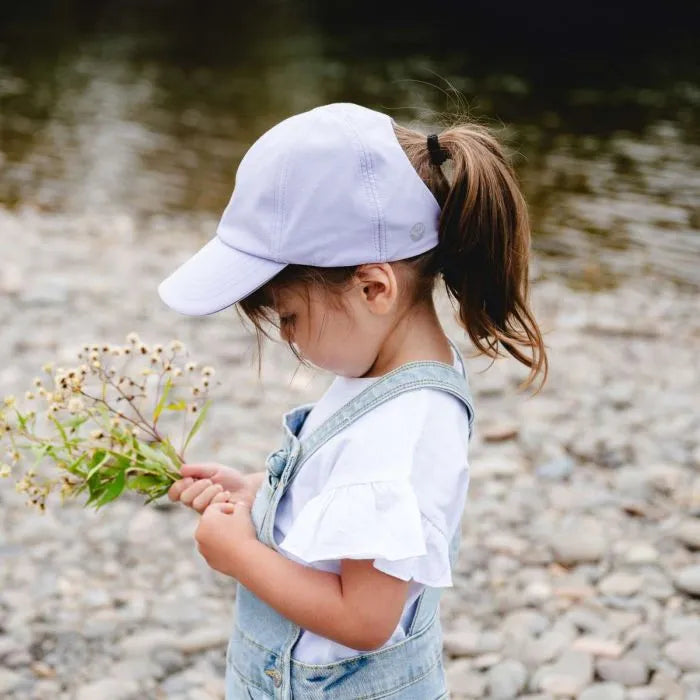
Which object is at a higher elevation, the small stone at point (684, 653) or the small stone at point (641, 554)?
the small stone at point (684, 653)

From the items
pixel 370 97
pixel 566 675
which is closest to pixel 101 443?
pixel 566 675

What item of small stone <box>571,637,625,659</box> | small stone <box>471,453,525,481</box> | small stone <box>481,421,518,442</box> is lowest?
small stone <box>481,421,518,442</box>

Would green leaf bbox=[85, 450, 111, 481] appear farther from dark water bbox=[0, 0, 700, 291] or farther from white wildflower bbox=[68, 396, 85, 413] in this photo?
dark water bbox=[0, 0, 700, 291]

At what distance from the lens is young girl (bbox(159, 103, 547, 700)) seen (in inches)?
61.5

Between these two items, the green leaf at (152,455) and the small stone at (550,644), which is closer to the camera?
the green leaf at (152,455)

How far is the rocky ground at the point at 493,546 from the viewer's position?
3.10 meters

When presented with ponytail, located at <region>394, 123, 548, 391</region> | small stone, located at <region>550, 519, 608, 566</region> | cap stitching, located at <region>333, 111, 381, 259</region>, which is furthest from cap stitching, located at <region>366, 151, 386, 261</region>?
small stone, located at <region>550, 519, 608, 566</region>

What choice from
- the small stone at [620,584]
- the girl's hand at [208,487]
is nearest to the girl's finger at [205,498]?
the girl's hand at [208,487]

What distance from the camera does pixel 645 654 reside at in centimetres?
316

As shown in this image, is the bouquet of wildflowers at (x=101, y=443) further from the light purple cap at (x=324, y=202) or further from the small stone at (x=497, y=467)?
the small stone at (x=497, y=467)

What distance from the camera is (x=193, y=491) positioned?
1953 millimetres

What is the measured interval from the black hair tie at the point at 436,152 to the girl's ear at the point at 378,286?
221mm

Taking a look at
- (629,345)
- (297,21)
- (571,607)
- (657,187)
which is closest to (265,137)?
(571,607)

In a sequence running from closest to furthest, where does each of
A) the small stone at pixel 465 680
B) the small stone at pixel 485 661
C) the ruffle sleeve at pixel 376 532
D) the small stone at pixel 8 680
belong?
the ruffle sleeve at pixel 376 532
the small stone at pixel 8 680
the small stone at pixel 465 680
the small stone at pixel 485 661
